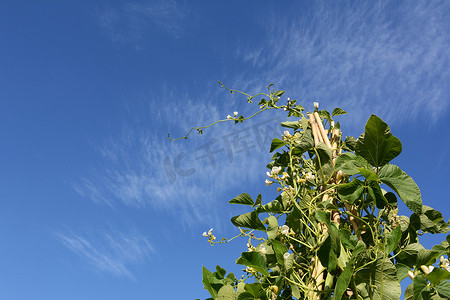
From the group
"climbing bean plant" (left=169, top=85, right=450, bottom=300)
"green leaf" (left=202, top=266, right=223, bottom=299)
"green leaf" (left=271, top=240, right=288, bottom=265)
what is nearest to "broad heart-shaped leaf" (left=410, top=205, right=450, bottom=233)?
"climbing bean plant" (left=169, top=85, right=450, bottom=300)

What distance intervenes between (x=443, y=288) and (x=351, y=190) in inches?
16.2

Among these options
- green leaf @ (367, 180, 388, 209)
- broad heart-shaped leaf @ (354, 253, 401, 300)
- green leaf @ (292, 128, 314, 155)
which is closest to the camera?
broad heart-shaped leaf @ (354, 253, 401, 300)

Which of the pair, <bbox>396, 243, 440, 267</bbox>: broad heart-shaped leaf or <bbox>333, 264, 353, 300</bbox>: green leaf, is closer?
<bbox>333, 264, 353, 300</bbox>: green leaf

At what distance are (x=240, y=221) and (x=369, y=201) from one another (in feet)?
1.78

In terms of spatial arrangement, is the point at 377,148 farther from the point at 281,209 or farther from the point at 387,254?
the point at 281,209

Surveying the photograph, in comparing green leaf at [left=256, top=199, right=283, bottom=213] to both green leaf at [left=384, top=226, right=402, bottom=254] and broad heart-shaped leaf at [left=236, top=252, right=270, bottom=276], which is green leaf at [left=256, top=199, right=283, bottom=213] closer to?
broad heart-shaped leaf at [left=236, top=252, right=270, bottom=276]

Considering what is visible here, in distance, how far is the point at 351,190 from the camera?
1.24 meters

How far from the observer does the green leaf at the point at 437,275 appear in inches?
38.9

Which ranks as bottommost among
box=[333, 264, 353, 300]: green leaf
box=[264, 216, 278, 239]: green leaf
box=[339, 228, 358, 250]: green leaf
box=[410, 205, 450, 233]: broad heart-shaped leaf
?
box=[333, 264, 353, 300]: green leaf

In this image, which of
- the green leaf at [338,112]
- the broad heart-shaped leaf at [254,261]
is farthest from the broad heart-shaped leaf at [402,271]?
the green leaf at [338,112]

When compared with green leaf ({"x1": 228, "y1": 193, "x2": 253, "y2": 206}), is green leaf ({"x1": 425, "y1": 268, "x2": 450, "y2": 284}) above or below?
below

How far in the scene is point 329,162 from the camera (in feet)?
4.69

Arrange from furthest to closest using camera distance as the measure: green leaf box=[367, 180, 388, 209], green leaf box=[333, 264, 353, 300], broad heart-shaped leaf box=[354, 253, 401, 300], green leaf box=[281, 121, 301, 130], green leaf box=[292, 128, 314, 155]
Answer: green leaf box=[281, 121, 301, 130] → green leaf box=[292, 128, 314, 155] → green leaf box=[367, 180, 388, 209] → broad heart-shaped leaf box=[354, 253, 401, 300] → green leaf box=[333, 264, 353, 300]

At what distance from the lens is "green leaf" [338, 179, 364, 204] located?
122 cm
